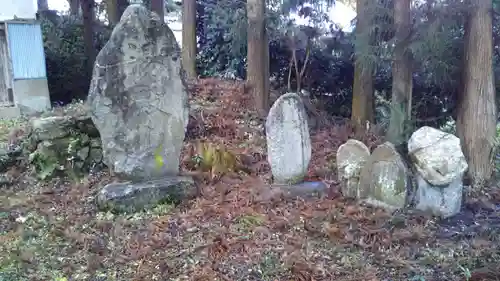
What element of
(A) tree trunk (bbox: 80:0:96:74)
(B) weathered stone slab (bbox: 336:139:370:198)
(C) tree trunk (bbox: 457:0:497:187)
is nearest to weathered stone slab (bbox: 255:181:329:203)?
(B) weathered stone slab (bbox: 336:139:370:198)

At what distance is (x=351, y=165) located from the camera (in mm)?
5332

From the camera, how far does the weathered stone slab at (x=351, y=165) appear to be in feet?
17.4

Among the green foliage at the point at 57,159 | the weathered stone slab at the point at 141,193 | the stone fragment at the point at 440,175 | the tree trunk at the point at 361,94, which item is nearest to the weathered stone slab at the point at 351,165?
the stone fragment at the point at 440,175

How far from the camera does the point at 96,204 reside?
518cm

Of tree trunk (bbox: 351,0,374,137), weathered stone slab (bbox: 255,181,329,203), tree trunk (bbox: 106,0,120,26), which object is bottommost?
weathered stone slab (bbox: 255,181,329,203)

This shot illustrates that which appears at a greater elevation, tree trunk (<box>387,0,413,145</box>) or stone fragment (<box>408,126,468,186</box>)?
tree trunk (<box>387,0,413,145</box>)

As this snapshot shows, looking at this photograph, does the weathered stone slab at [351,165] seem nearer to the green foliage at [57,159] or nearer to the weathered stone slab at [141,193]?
the weathered stone slab at [141,193]

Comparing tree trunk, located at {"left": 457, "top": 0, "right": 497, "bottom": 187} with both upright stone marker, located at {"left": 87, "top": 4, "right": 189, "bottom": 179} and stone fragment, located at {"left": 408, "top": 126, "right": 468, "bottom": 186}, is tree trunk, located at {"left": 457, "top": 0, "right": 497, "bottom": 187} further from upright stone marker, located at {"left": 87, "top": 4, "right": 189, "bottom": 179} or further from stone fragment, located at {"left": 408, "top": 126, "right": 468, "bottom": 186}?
upright stone marker, located at {"left": 87, "top": 4, "right": 189, "bottom": 179}

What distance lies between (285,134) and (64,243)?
247cm

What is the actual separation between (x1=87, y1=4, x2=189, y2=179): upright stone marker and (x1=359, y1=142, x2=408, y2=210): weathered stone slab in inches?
82.3

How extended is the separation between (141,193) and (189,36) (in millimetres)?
6088

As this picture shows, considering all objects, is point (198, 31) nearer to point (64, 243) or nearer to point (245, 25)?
point (245, 25)

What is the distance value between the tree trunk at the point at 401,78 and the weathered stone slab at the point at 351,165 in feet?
5.75

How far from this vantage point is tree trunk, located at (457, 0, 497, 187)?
19.4 feet
